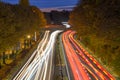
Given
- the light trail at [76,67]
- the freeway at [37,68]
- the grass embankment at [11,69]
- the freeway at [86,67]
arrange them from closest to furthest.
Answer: the freeway at [86,67] → the light trail at [76,67] → the freeway at [37,68] → the grass embankment at [11,69]

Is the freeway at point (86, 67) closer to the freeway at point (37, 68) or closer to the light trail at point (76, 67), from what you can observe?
the light trail at point (76, 67)

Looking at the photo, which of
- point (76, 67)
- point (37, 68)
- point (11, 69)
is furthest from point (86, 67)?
point (11, 69)

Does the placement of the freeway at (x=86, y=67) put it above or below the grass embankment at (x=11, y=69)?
above

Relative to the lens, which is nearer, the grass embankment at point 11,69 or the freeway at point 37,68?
the freeway at point 37,68

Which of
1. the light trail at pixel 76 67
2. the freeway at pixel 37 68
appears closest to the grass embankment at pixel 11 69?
the freeway at pixel 37 68

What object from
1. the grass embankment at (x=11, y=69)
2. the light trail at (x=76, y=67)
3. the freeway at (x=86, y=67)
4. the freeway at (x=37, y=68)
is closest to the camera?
the freeway at (x=86, y=67)

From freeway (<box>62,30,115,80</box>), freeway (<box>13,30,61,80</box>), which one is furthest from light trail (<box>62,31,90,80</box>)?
freeway (<box>13,30,61,80</box>)

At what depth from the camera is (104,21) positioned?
46.0 metres

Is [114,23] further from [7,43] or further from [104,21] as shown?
[7,43]

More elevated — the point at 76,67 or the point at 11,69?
the point at 76,67

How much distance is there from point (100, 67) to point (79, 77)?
306 inches

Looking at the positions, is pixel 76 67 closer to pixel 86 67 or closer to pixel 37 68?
pixel 86 67

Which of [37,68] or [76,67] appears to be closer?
[76,67]

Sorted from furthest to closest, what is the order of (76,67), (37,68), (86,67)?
(37,68), (76,67), (86,67)
